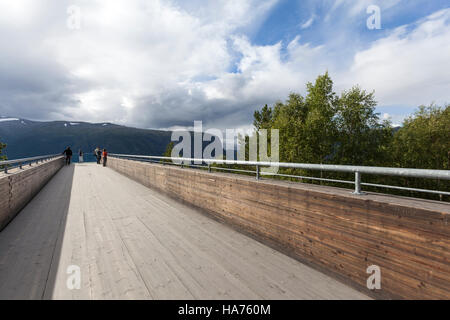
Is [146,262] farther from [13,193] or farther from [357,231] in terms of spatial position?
[13,193]

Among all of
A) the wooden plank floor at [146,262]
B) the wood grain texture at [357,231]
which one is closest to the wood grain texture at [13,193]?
the wooden plank floor at [146,262]

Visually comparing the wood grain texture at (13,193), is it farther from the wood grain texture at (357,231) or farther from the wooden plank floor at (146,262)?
the wood grain texture at (357,231)

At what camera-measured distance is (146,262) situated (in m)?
3.64

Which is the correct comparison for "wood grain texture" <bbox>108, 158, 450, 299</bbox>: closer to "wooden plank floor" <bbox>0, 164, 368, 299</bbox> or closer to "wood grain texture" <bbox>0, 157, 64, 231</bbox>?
"wooden plank floor" <bbox>0, 164, 368, 299</bbox>

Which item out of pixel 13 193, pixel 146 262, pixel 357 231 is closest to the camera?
pixel 357 231

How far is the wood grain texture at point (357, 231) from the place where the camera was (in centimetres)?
233

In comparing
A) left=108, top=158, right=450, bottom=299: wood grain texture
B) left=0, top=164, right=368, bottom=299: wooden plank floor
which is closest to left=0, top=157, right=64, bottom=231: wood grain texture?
left=0, top=164, right=368, bottom=299: wooden plank floor

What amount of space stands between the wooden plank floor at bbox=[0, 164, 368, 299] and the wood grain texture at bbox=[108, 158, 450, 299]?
273mm

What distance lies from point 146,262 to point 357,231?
316 cm

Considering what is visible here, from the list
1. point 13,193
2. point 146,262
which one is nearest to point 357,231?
point 146,262

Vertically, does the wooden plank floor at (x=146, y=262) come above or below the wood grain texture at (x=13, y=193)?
below

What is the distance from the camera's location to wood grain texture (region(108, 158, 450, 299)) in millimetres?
2332

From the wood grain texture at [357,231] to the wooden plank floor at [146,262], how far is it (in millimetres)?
273
